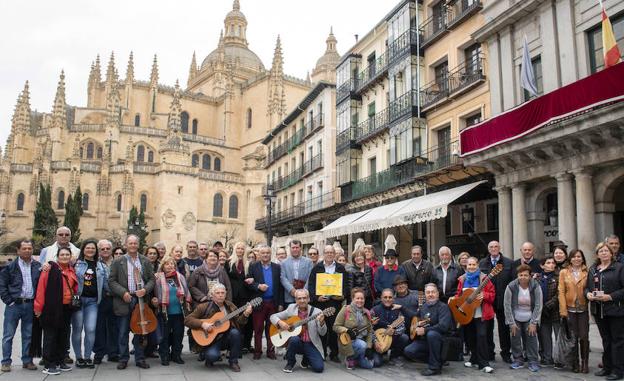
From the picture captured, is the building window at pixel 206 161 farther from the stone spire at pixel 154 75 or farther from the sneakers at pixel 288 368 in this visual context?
the sneakers at pixel 288 368

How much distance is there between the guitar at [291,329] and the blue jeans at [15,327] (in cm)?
345

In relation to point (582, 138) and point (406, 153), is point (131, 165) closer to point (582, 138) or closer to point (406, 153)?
point (406, 153)

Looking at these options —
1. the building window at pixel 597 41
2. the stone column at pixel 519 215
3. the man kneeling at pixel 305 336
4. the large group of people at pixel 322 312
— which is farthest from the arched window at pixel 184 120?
the man kneeling at pixel 305 336

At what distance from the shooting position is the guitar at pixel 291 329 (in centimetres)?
776

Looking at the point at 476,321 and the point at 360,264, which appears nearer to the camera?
the point at 476,321

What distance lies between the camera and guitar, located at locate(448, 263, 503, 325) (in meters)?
7.86

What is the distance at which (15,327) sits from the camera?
24.4ft

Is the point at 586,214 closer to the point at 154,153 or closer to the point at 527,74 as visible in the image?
the point at 527,74

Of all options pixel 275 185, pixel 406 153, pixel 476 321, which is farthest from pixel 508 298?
pixel 275 185

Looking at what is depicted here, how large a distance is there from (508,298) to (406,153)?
41.6ft

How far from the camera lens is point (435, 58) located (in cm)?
1939

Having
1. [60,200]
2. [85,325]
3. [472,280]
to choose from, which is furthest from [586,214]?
Result: [60,200]

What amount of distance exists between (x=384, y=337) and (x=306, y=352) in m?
1.24

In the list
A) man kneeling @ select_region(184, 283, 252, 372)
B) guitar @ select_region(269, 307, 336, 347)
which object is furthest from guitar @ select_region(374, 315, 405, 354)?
man kneeling @ select_region(184, 283, 252, 372)
